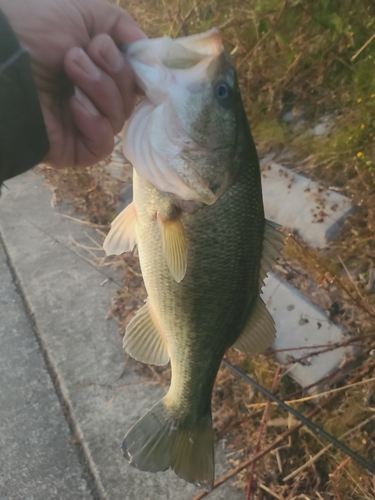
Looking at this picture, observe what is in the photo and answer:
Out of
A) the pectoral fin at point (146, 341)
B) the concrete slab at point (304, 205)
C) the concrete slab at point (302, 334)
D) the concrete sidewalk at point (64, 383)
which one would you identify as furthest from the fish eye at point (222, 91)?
the concrete sidewalk at point (64, 383)

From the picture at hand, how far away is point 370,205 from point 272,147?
2.99 ft

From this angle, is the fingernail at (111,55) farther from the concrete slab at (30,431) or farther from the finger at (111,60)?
the concrete slab at (30,431)

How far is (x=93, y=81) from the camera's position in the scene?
1129mm

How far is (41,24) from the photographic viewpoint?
1162mm

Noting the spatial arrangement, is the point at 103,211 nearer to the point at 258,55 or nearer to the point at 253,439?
the point at 258,55

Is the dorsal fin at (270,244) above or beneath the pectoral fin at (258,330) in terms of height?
above

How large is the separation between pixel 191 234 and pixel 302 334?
1241mm

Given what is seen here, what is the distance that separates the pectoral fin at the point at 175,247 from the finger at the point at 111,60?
413 mm

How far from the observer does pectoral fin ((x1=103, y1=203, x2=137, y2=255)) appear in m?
1.60

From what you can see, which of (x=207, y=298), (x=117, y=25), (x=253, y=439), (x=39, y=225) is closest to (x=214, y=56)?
(x=117, y=25)

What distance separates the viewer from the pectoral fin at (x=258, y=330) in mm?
1601

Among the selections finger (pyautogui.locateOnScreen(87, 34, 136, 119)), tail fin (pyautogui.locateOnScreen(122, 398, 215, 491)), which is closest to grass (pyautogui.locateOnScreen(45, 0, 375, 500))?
tail fin (pyautogui.locateOnScreen(122, 398, 215, 491))

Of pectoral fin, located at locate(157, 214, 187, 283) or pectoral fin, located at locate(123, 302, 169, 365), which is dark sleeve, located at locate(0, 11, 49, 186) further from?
pectoral fin, located at locate(123, 302, 169, 365)

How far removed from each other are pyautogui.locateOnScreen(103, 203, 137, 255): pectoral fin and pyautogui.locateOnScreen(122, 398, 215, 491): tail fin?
639mm
